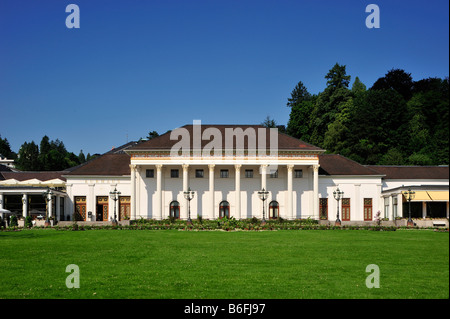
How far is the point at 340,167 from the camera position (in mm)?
64750

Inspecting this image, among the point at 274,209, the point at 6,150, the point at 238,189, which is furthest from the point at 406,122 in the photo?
the point at 6,150

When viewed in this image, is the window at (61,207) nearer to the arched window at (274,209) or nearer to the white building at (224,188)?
the white building at (224,188)

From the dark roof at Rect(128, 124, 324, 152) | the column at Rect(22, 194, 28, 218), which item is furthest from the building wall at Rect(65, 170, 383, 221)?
the column at Rect(22, 194, 28, 218)

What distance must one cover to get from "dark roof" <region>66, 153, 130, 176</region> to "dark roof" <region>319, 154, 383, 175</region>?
27.4m

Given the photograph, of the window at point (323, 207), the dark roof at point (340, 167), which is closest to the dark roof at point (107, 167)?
the window at point (323, 207)

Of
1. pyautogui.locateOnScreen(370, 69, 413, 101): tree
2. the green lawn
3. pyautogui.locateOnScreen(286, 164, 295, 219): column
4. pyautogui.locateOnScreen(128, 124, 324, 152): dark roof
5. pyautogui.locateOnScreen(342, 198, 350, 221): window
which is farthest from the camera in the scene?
pyautogui.locateOnScreen(342, 198, 350, 221): window

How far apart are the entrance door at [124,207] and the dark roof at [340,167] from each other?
26708 millimetres

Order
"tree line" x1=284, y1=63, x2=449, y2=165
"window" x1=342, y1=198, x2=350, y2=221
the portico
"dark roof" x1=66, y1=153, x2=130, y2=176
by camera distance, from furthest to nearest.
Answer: "dark roof" x1=66, y1=153, x2=130, y2=176 → "window" x1=342, y1=198, x2=350, y2=221 → the portico → "tree line" x1=284, y1=63, x2=449, y2=165

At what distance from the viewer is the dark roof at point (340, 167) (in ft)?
206

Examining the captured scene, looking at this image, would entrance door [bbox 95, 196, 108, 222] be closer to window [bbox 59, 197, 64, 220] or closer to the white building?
the white building

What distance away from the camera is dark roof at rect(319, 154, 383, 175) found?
62.9 metres

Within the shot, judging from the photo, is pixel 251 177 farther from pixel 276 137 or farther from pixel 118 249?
pixel 118 249

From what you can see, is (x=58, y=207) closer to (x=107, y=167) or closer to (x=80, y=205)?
(x=80, y=205)

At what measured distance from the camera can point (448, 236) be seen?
2.69 metres
